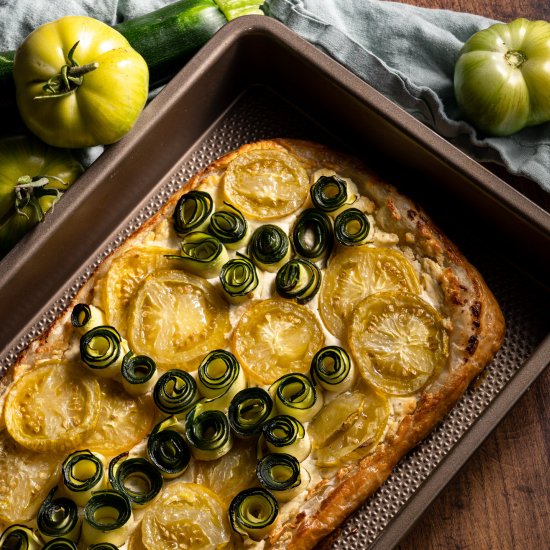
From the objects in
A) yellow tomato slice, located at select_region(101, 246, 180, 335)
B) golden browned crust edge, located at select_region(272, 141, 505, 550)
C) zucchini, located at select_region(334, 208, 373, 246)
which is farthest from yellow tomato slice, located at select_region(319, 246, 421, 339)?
yellow tomato slice, located at select_region(101, 246, 180, 335)

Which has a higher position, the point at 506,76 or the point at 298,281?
the point at 506,76

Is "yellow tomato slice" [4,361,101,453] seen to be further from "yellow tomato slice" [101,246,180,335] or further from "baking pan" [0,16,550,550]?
"baking pan" [0,16,550,550]

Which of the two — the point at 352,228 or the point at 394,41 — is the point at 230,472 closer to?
the point at 352,228

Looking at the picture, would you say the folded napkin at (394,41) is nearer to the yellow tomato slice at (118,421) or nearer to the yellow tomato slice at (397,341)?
the yellow tomato slice at (397,341)

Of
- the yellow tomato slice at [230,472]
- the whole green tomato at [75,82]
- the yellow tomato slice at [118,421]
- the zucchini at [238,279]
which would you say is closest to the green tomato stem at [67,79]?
the whole green tomato at [75,82]

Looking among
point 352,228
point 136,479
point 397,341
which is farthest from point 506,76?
point 136,479

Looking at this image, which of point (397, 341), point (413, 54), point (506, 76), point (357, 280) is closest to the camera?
point (397, 341)

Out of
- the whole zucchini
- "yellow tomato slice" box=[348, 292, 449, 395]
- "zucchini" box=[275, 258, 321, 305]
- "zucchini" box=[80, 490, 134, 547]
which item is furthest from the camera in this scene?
the whole zucchini
